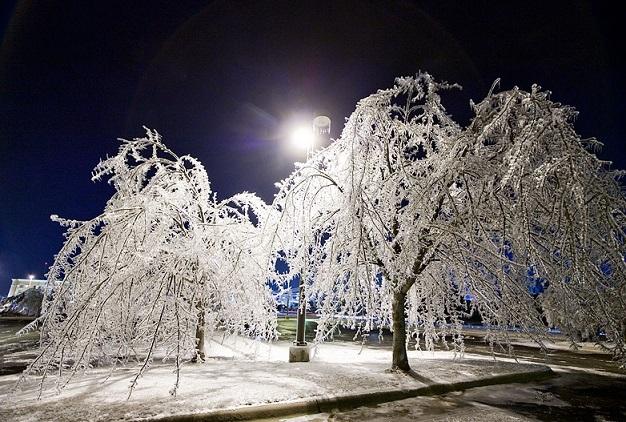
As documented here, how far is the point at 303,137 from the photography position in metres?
10.6

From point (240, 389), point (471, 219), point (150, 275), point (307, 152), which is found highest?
point (307, 152)

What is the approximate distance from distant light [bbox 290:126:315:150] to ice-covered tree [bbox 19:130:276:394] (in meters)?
2.22

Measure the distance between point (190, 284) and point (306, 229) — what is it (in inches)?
112

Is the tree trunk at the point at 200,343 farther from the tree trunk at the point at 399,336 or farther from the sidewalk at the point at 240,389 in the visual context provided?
the tree trunk at the point at 399,336

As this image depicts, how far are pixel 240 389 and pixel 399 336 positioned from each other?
13.2ft

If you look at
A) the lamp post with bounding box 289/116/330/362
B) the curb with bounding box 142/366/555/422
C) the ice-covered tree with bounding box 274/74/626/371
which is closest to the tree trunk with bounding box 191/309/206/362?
the lamp post with bounding box 289/116/330/362

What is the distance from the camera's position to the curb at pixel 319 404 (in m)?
5.05

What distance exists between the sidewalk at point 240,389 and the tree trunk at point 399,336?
34 cm

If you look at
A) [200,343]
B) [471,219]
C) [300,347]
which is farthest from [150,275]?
[471,219]

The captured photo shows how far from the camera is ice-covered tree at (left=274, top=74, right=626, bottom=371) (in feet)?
16.3

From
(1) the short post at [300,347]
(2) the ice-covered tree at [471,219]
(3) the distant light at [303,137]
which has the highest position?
(3) the distant light at [303,137]

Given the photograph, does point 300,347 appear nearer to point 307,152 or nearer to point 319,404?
point 319,404

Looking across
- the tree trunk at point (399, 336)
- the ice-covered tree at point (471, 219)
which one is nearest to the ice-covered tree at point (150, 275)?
the ice-covered tree at point (471, 219)

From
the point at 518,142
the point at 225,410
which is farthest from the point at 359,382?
the point at 518,142
